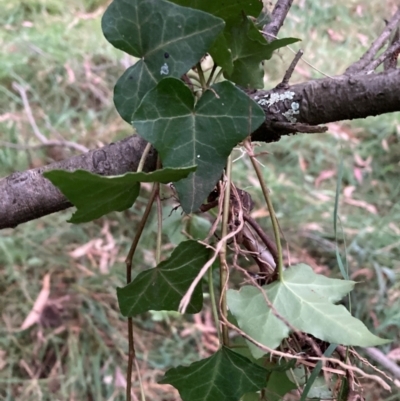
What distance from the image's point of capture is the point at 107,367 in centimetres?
90

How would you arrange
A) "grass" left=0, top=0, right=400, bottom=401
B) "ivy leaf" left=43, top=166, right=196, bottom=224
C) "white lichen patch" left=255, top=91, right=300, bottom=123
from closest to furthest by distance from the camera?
"ivy leaf" left=43, top=166, right=196, bottom=224
"white lichen patch" left=255, top=91, right=300, bottom=123
"grass" left=0, top=0, right=400, bottom=401

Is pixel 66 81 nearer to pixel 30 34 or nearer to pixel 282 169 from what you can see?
pixel 30 34

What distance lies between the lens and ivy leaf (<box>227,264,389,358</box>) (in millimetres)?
259

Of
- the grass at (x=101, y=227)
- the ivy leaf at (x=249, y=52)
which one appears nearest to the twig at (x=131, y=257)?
the ivy leaf at (x=249, y=52)

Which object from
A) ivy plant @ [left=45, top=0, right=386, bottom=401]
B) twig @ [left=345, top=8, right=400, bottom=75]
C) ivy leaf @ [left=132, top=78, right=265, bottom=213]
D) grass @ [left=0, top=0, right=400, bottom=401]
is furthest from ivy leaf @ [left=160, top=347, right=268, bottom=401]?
grass @ [left=0, top=0, right=400, bottom=401]

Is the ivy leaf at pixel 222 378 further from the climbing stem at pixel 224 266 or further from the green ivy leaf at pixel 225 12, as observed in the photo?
the green ivy leaf at pixel 225 12

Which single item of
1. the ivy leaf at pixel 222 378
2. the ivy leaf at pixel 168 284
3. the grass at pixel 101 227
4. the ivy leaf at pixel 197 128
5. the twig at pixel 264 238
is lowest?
the grass at pixel 101 227

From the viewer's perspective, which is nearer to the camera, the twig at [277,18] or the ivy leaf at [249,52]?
the ivy leaf at [249,52]

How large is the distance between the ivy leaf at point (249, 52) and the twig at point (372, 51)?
10 centimetres

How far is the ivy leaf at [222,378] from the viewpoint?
→ 0.95ft

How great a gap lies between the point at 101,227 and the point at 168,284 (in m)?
0.80

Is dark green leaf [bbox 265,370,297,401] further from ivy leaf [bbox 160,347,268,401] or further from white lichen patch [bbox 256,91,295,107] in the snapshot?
white lichen patch [bbox 256,91,295,107]

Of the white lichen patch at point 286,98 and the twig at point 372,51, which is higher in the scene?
the twig at point 372,51

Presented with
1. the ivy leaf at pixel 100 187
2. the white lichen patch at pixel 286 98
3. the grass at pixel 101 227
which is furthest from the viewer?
the grass at pixel 101 227
